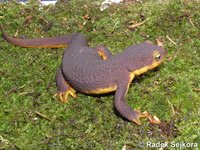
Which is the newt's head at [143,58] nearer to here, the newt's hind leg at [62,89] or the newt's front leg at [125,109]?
the newt's front leg at [125,109]

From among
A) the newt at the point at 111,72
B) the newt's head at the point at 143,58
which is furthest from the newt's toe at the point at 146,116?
the newt's head at the point at 143,58

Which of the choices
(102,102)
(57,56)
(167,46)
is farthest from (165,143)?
(57,56)

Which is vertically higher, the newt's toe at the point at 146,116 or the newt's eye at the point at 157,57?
the newt's eye at the point at 157,57

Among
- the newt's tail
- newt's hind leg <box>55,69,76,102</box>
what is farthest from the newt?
the newt's tail

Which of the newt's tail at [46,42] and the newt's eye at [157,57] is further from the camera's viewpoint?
the newt's tail at [46,42]

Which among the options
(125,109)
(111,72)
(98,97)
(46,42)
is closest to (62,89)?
(98,97)

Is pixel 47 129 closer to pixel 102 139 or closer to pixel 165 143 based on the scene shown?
pixel 102 139
